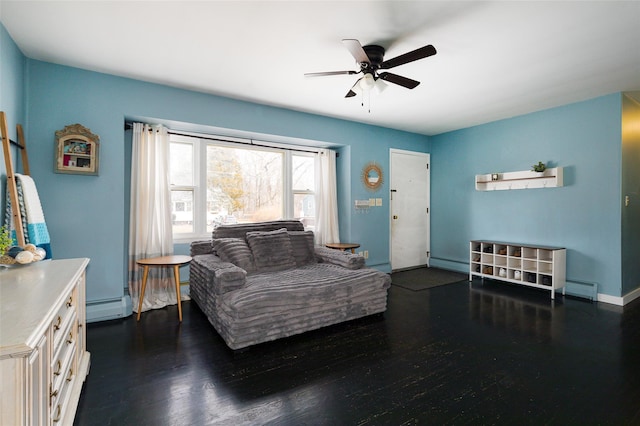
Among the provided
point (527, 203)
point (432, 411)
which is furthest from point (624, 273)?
point (432, 411)

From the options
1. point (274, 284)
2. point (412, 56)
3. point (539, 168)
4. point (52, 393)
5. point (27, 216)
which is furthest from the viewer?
point (539, 168)

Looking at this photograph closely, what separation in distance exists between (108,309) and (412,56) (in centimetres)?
368

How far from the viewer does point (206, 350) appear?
8.27 feet

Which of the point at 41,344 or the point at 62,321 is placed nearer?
the point at 41,344

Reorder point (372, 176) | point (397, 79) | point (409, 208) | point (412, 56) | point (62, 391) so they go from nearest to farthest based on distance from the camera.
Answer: point (62, 391)
point (412, 56)
point (397, 79)
point (372, 176)
point (409, 208)

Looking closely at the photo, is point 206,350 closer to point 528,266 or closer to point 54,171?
point 54,171

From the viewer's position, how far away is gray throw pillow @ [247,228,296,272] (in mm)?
3428

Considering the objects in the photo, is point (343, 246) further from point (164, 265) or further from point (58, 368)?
point (58, 368)

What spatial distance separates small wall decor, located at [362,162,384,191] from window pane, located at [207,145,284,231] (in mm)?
1399

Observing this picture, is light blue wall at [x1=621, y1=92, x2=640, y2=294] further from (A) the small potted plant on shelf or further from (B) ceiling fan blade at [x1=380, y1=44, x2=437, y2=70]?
(B) ceiling fan blade at [x1=380, y1=44, x2=437, y2=70]

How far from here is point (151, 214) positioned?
354 cm

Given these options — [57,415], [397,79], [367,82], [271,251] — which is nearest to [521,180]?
[397,79]

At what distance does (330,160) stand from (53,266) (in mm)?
3778

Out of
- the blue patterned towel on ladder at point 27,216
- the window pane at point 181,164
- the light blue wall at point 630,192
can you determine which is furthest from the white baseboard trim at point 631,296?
the blue patterned towel on ladder at point 27,216
